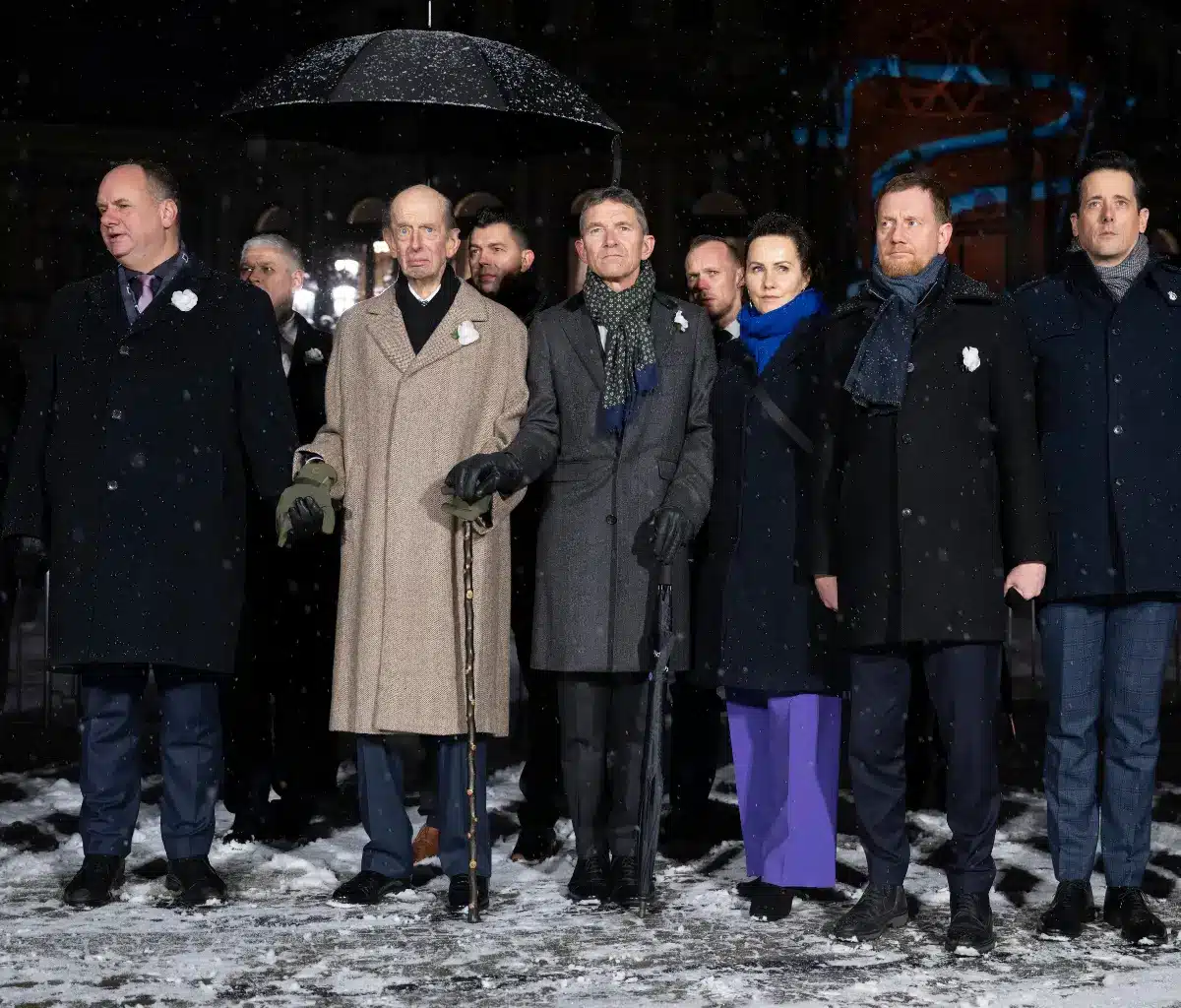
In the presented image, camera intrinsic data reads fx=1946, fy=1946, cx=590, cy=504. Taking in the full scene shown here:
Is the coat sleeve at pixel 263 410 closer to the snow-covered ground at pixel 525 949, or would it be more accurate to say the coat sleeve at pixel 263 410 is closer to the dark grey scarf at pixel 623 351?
the dark grey scarf at pixel 623 351

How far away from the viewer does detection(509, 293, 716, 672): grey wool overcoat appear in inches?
230

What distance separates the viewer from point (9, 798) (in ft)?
25.0

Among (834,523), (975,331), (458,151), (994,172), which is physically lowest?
(834,523)

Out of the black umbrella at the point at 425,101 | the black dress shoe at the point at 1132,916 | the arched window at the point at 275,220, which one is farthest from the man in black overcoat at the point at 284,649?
the arched window at the point at 275,220

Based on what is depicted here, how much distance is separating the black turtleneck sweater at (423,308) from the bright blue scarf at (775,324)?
93cm

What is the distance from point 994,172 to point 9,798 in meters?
14.5

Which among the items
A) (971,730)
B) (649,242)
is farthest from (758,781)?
(649,242)

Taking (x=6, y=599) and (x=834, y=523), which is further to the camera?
(x=6, y=599)

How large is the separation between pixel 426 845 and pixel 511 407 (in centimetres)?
159

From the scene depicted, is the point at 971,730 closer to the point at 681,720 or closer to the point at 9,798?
the point at 681,720

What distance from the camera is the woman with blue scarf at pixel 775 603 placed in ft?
18.5

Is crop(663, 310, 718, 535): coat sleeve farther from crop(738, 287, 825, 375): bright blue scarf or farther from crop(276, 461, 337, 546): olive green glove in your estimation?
crop(276, 461, 337, 546): olive green glove

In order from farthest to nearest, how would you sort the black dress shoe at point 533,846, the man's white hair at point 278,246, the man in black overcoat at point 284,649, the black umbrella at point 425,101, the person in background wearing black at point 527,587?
the man's white hair at point 278,246, the man in black overcoat at point 284,649, the person in background wearing black at point 527,587, the black dress shoe at point 533,846, the black umbrella at point 425,101

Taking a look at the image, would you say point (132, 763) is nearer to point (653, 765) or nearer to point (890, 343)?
point (653, 765)
